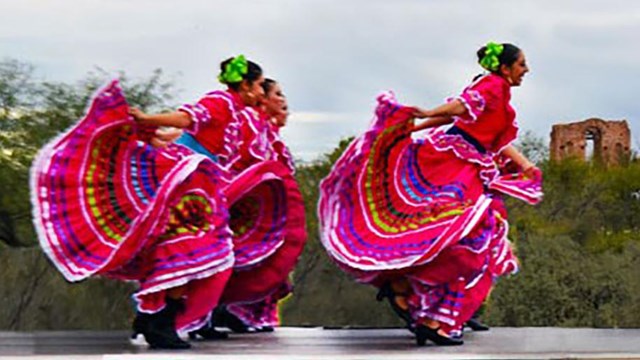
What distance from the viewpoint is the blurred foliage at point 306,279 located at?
58.3 ft

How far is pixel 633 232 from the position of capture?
81.0ft

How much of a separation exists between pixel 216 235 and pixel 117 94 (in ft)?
3.23

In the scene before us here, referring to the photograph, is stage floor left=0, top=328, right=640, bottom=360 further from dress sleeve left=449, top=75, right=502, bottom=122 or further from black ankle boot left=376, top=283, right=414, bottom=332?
dress sleeve left=449, top=75, right=502, bottom=122

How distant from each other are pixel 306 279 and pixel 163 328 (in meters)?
8.62

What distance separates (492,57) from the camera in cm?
1145

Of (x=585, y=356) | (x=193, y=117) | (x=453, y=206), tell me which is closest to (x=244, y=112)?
(x=193, y=117)

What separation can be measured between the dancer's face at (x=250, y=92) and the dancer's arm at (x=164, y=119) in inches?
29.2

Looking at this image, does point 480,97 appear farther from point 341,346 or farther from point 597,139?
point 597,139

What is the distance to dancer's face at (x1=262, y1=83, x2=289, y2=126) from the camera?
11.8 metres

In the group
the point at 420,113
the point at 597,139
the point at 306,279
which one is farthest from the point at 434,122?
the point at 597,139

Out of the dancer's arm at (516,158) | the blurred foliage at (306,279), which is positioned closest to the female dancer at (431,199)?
the dancer's arm at (516,158)

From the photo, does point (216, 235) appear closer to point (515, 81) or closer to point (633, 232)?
point (515, 81)

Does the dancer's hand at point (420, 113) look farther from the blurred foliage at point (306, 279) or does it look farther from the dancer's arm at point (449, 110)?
the blurred foliage at point (306, 279)

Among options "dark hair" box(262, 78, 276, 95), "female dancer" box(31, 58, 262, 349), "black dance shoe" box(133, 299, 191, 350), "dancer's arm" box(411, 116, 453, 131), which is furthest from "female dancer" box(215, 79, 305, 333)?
"black dance shoe" box(133, 299, 191, 350)
